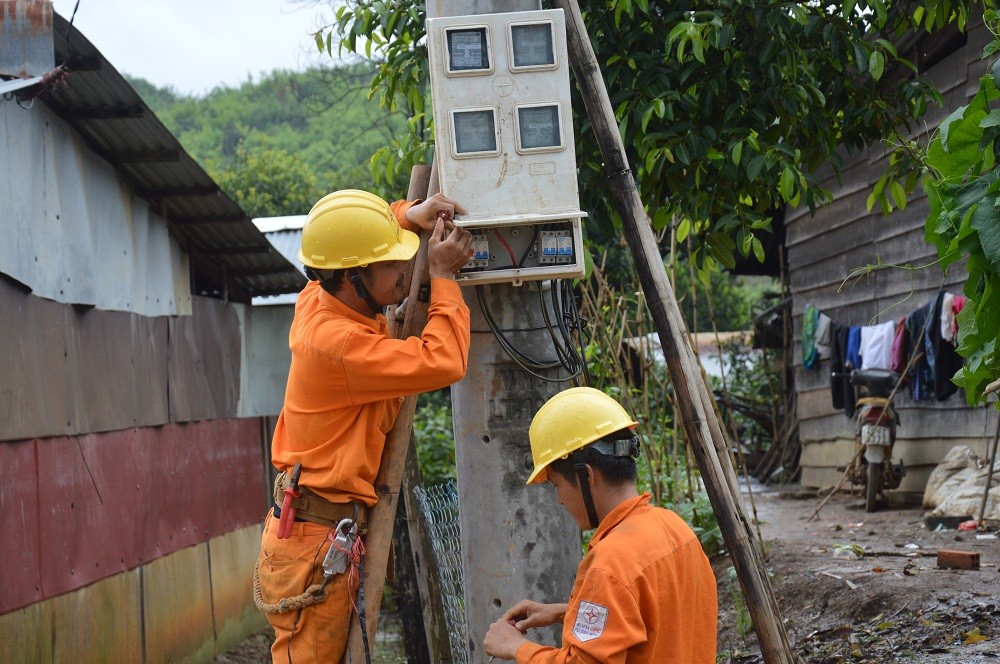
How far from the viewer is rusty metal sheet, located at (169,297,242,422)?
29.4 ft

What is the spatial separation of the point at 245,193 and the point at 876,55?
19638 millimetres

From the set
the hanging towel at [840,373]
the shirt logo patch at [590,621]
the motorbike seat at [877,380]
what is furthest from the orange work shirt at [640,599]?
the hanging towel at [840,373]

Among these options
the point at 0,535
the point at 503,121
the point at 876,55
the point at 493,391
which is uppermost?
the point at 876,55

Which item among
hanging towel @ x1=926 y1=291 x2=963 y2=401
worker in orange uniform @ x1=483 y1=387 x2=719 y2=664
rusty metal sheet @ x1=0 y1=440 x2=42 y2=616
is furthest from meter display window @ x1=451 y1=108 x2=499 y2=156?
hanging towel @ x1=926 y1=291 x2=963 y2=401

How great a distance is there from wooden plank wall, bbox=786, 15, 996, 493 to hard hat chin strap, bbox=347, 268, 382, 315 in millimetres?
5721

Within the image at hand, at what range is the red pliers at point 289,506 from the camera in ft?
11.8

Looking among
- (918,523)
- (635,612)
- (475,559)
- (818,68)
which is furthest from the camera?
(918,523)

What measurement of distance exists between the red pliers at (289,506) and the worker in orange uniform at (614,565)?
88 cm

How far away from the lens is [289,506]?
361 cm

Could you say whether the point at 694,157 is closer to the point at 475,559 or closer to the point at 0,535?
the point at 475,559

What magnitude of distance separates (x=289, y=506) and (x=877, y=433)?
842 cm

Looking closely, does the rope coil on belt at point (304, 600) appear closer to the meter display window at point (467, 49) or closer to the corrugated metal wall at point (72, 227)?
the meter display window at point (467, 49)

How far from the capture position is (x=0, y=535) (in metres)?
5.91

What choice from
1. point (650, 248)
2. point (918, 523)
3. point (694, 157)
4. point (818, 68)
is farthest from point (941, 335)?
point (650, 248)
